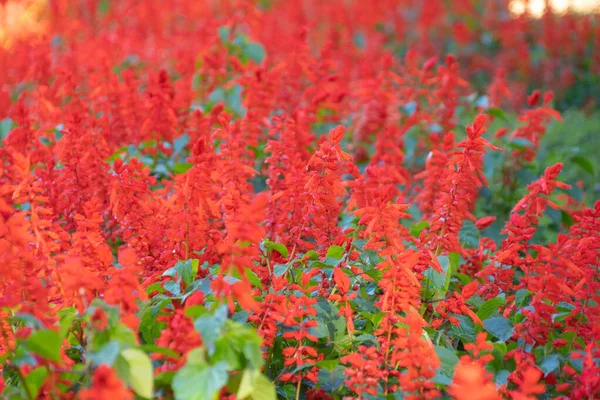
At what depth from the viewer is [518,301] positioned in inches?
96.7

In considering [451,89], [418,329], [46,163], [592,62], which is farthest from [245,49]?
[592,62]

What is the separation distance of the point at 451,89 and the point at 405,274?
7.95 ft

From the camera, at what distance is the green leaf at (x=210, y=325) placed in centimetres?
171

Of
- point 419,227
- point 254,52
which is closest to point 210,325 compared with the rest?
point 419,227

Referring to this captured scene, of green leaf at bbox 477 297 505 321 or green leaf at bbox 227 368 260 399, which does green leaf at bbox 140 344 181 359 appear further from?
green leaf at bbox 477 297 505 321

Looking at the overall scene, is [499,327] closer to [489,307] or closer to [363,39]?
[489,307]

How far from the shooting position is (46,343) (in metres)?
1.61

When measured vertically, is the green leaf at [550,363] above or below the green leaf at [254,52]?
below

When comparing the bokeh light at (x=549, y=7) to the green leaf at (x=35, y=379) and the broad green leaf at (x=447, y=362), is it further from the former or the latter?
the green leaf at (x=35, y=379)

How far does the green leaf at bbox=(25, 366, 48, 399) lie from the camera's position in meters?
1.82

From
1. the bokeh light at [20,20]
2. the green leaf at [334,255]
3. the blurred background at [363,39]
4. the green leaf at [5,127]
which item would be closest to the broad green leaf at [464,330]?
the green leaf at [334,255]

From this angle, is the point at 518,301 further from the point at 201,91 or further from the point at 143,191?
the point at 201,91

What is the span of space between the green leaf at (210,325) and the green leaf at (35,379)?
0.44 meters

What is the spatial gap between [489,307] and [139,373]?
4.07 ft
